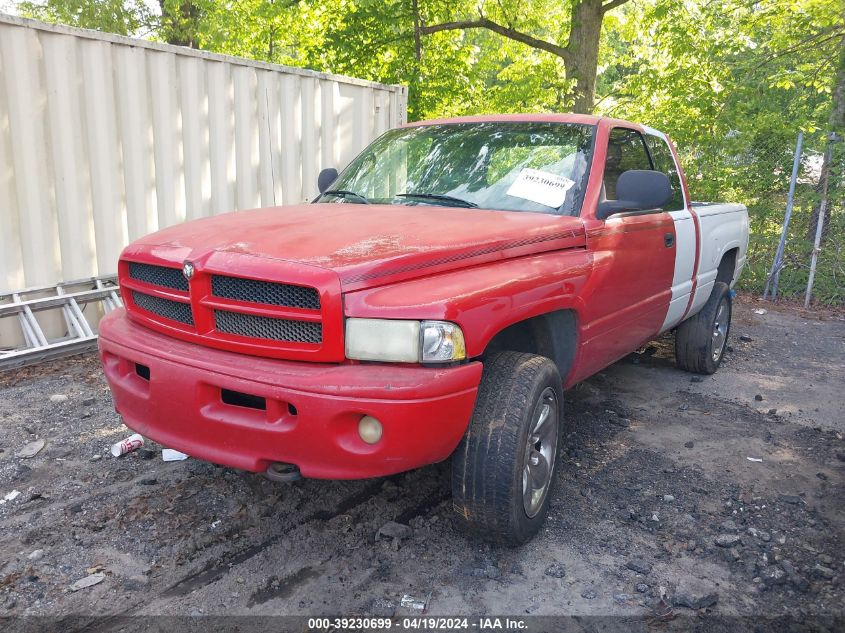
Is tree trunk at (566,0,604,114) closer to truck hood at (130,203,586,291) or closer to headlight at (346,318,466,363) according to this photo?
truck hood at (130,203,586,291)

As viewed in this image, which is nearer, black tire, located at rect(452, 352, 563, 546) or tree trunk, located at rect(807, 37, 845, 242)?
black tire, located at rect(452, 352, 563, 546)

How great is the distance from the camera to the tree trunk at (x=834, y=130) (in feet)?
28.9

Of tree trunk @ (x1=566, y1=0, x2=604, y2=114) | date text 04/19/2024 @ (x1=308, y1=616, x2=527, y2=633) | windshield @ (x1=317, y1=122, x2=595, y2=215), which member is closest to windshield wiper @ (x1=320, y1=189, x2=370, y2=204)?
windshield @ (x1=317, y1=122, x2=595, y2=215)

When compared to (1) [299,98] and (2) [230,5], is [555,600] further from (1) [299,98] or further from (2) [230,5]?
(2) [230,5]

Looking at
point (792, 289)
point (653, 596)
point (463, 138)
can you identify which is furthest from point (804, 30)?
point (653, 596)

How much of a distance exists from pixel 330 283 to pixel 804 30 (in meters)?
11.0

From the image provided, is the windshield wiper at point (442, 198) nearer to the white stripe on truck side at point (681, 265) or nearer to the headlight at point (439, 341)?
the headlight at point (439, 341)

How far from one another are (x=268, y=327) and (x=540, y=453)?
1.34 m

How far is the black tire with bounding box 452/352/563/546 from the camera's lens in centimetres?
260

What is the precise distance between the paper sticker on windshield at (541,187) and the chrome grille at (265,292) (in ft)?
4.89

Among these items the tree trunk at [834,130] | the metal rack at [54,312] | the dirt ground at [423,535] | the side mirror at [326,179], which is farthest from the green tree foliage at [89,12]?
the tree trunk at [834,130]

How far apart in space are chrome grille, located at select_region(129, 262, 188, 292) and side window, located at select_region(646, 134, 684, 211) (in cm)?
319

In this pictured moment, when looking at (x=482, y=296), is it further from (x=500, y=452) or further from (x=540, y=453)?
(x=540, y=453)

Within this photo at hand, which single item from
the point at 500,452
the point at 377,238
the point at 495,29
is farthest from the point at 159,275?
the point at 495,29
